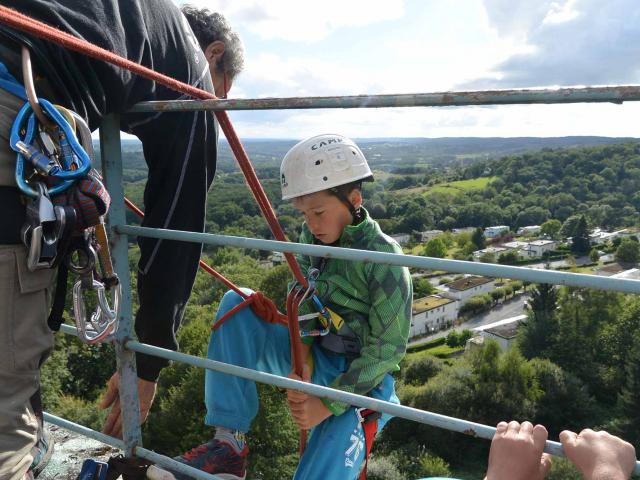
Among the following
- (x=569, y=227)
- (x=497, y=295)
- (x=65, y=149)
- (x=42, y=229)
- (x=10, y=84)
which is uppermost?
(x=10, y=84)

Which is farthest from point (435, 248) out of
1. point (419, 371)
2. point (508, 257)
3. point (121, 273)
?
point (121, 273)

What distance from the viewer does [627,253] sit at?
229 feet

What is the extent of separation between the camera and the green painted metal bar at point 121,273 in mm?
1818

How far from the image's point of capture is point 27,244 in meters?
1.22

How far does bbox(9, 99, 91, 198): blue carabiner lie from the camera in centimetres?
122

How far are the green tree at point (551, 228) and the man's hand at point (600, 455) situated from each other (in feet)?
266

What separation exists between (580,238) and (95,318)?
7929 centimetres

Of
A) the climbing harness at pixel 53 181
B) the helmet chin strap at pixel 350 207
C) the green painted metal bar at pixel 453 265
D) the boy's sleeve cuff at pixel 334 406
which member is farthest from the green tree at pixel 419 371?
the climbing harness at pixel 53 181

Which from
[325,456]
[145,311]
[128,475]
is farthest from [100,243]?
[325,456]

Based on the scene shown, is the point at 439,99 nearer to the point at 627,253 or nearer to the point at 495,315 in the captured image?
the point at 495,315

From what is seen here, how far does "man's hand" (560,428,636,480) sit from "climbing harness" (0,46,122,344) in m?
1.17

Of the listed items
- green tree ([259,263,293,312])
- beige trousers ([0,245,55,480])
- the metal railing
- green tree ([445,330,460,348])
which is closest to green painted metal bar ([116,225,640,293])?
the metal railing

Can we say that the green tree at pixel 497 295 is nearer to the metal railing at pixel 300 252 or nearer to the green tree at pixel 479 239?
the green tree at pixel 479 239

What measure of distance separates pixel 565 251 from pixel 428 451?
152ft
